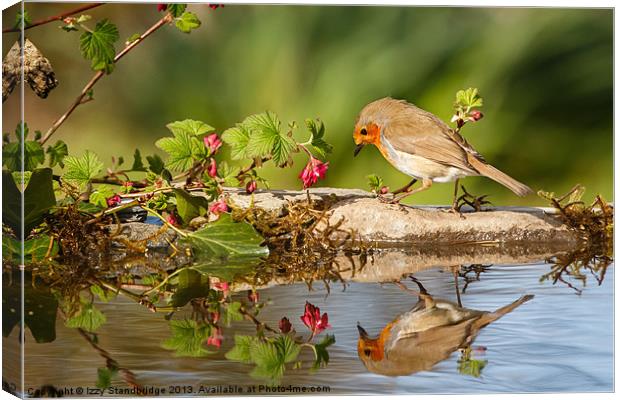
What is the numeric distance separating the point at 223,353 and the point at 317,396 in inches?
9.8

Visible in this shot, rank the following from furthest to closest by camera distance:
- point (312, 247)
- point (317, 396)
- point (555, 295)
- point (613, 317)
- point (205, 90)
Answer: point (205, 90) < point (312, 247) < point (555, 295) < point (613, 317) < point (317, 396)

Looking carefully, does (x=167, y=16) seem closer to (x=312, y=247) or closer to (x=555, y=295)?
(x=312, y=247)

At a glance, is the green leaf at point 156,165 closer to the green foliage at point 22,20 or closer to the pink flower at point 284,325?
the green foliage at point 22,20

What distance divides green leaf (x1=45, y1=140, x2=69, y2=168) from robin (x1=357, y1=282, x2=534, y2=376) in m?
1.61

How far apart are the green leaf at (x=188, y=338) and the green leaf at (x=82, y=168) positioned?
152 centimetres

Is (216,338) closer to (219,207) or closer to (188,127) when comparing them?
(219,207)

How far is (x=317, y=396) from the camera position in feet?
7.00

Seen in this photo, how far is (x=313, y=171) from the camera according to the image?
4.19 metres

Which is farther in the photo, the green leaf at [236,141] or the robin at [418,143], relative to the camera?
the robin at [418,143]

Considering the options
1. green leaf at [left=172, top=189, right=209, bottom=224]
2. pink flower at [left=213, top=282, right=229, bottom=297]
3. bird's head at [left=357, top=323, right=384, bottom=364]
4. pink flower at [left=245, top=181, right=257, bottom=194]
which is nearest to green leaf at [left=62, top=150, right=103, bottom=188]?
green leaf at [left=172, top=189, right=209, bottom=224]

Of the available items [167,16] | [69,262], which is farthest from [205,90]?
[69,262]

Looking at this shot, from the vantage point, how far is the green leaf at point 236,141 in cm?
407

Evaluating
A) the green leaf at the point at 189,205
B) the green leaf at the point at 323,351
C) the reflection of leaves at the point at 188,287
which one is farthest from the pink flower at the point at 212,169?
the green leaf at the point at 323,351

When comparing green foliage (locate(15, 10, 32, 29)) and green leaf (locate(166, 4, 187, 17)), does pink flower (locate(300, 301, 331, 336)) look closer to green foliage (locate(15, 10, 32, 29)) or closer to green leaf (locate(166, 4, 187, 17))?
green foliage (locate(15, 10, 32, 29))
